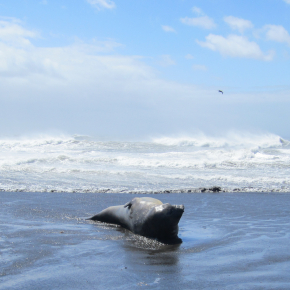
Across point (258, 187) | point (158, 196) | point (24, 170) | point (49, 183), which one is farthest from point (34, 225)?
point (24, 170)

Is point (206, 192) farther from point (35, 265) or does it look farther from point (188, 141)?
point (188, 141)

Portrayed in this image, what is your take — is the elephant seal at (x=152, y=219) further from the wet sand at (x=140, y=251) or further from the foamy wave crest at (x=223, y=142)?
the foamy wave crest at (x=223, y=142)

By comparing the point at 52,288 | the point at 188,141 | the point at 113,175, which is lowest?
the point at 52,288

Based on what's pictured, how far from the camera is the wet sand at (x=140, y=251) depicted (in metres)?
4.32

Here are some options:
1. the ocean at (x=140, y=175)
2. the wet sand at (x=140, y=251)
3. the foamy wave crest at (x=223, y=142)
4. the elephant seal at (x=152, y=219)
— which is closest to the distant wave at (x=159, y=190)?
the ocean at (x=140, y=175)

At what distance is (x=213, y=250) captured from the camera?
226 inches

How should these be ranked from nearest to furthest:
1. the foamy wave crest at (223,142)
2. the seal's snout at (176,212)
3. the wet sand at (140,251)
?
1. the wet sand at (140,251)
2. the seal's snout at (176,212)
3. the foamy wave crest at (223,142)

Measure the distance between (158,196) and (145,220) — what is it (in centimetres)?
517

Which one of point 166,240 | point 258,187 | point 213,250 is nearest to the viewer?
point 213,250

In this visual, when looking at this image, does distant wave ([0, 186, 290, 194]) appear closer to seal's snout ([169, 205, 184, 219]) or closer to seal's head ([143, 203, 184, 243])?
seal's head ([143, 203, 184, 243])

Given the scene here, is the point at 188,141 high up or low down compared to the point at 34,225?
up

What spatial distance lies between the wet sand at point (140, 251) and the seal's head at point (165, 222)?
209 millimetres

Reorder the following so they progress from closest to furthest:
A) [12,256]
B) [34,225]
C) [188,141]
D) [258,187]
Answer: [12,256] → [34,225] → [258,187] → [188,141]

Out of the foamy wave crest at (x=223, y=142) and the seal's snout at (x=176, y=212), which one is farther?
the foamy wave crest at (x=223, y=142)
